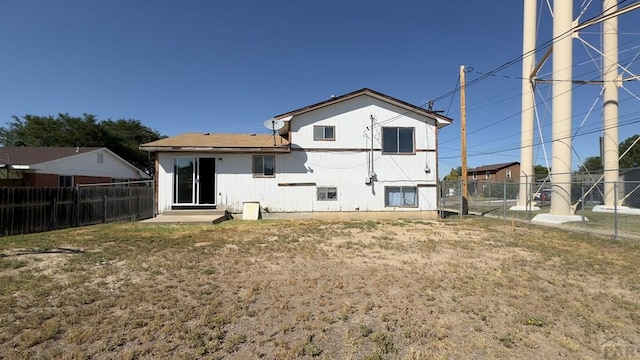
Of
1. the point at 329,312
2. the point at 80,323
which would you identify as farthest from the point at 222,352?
the point at 80,323

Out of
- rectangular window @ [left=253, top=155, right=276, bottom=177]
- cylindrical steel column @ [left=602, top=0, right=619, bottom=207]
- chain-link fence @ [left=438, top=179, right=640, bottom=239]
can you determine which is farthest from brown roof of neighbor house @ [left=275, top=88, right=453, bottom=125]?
cylindrical steel column @ [left=602, top=0, right=619, bottom=207]

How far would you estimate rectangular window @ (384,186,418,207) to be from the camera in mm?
15141

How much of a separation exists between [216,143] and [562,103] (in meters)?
17.3

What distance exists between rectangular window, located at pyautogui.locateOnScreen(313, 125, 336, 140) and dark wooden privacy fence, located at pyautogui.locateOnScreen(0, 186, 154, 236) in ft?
28.9

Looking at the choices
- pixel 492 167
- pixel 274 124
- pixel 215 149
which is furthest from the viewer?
pixel 492 167

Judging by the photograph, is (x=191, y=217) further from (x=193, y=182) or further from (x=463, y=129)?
(x=463, y=129)

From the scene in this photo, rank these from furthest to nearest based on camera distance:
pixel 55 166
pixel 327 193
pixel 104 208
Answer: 1. pixel 55 166
2. pixel 327 193
3. pixel 104 208

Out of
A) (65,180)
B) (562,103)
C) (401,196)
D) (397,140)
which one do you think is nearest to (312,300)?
(401,196)

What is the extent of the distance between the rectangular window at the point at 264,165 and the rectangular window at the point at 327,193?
2266mm

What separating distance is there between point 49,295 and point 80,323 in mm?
1340

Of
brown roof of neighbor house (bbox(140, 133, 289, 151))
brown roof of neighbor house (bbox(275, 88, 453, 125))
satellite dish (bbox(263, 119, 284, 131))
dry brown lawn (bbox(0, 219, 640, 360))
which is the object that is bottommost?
dry brown lawn (bbox(0, 219, 640, 360))

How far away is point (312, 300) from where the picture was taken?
15.0ft

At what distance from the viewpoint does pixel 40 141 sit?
109ft

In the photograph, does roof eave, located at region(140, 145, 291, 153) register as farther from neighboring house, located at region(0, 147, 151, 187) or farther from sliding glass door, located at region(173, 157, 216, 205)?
neighboring house, located at region(0, 147, 151, 187)
